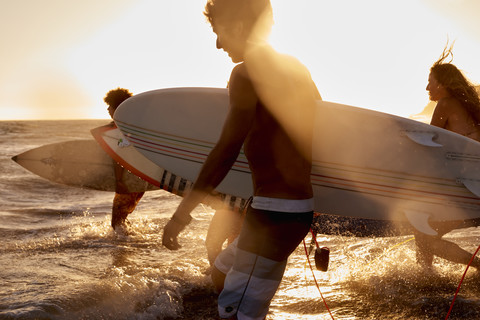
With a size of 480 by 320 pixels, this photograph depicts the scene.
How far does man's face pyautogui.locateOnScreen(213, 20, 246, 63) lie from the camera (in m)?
1.58

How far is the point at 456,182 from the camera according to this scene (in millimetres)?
3605

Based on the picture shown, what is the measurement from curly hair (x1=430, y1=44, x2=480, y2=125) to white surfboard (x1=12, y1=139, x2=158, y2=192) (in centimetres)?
389

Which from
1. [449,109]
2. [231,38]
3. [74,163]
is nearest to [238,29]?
[231,38]

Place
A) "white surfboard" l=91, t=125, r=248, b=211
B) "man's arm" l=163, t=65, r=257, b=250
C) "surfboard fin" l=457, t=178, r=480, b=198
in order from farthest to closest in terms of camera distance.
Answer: "white surfboard" l=91, t=125, r=248, b=211, "surfboard fin" l=457, t=178, r=480, b=198, "man's arm" l=163, t=65, r=257, b=250

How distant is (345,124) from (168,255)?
2481 millimetres

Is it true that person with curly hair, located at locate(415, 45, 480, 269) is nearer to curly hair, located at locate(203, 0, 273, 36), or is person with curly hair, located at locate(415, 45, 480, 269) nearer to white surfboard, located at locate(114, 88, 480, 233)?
white surfboard, located at locate(114, 88, 480, 233)

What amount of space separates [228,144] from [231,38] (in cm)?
40

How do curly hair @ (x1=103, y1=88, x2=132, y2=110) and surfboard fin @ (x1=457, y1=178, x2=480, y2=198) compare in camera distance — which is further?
curly hair @ (x1=103, y1=88, x2=132, y2=110)

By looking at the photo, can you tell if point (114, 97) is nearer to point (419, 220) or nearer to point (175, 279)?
point (175, 279)

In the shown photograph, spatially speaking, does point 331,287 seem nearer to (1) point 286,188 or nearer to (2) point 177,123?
(2) point 177,123

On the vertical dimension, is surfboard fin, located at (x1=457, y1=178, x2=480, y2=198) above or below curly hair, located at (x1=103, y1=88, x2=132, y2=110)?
below

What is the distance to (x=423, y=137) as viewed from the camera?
3537 millimetres

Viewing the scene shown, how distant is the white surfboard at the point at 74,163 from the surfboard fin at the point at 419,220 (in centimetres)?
356

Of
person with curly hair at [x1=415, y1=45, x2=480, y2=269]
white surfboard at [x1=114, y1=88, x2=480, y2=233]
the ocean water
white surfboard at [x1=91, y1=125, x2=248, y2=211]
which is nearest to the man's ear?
the ocean water
